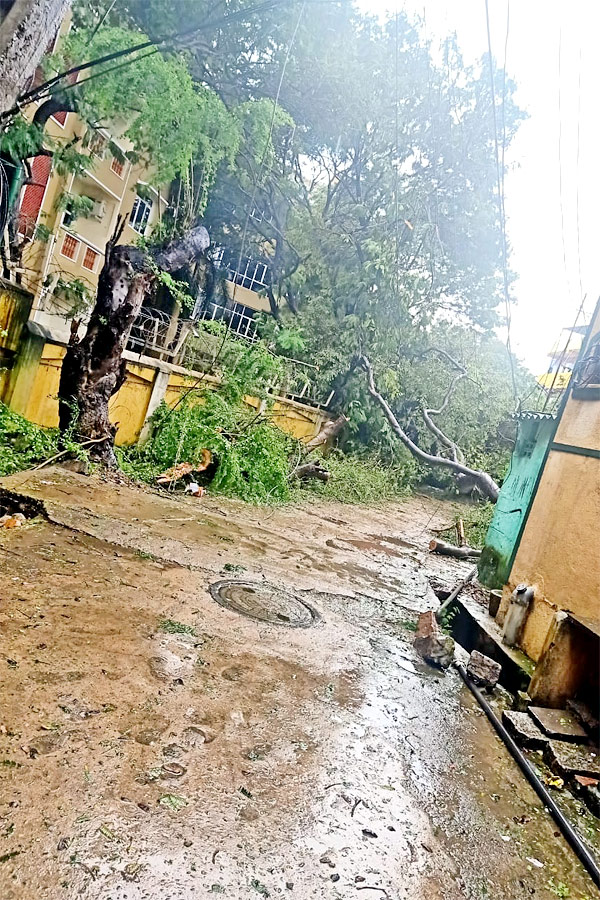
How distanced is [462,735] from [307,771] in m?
1.49

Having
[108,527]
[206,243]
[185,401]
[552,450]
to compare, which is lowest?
[108,527]

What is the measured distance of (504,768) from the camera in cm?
358

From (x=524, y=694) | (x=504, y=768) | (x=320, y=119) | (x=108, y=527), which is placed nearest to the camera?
(x=504, y=768)

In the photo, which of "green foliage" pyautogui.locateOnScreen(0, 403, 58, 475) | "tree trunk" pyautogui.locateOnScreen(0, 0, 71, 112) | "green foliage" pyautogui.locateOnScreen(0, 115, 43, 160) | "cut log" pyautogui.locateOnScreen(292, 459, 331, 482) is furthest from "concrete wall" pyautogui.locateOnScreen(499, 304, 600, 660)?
"cut log" pyautogui.locateOnScreen(292, 459, 331, 482)

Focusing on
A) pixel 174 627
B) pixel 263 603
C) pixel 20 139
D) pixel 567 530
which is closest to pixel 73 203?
pixel 20 139

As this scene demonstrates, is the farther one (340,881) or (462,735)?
(462,735)

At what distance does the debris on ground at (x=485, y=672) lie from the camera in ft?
15.5

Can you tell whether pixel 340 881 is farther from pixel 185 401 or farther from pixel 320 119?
pixel 320 119

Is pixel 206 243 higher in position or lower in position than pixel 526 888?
higher

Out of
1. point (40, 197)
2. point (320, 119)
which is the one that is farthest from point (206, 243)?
point (320, 119)

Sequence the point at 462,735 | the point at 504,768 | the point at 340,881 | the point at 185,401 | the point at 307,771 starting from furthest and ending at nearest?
the point at 185,401 < the point at 462,735 < the point at 504,768 < the point at 307,771 < the point at 340,881

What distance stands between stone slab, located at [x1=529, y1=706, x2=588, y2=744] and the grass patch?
273cm

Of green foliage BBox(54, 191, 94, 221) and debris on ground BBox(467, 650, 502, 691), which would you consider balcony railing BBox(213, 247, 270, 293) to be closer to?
green foliage BBox(54, 191, 94, 221)

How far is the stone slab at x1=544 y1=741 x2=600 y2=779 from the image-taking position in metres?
3.54
